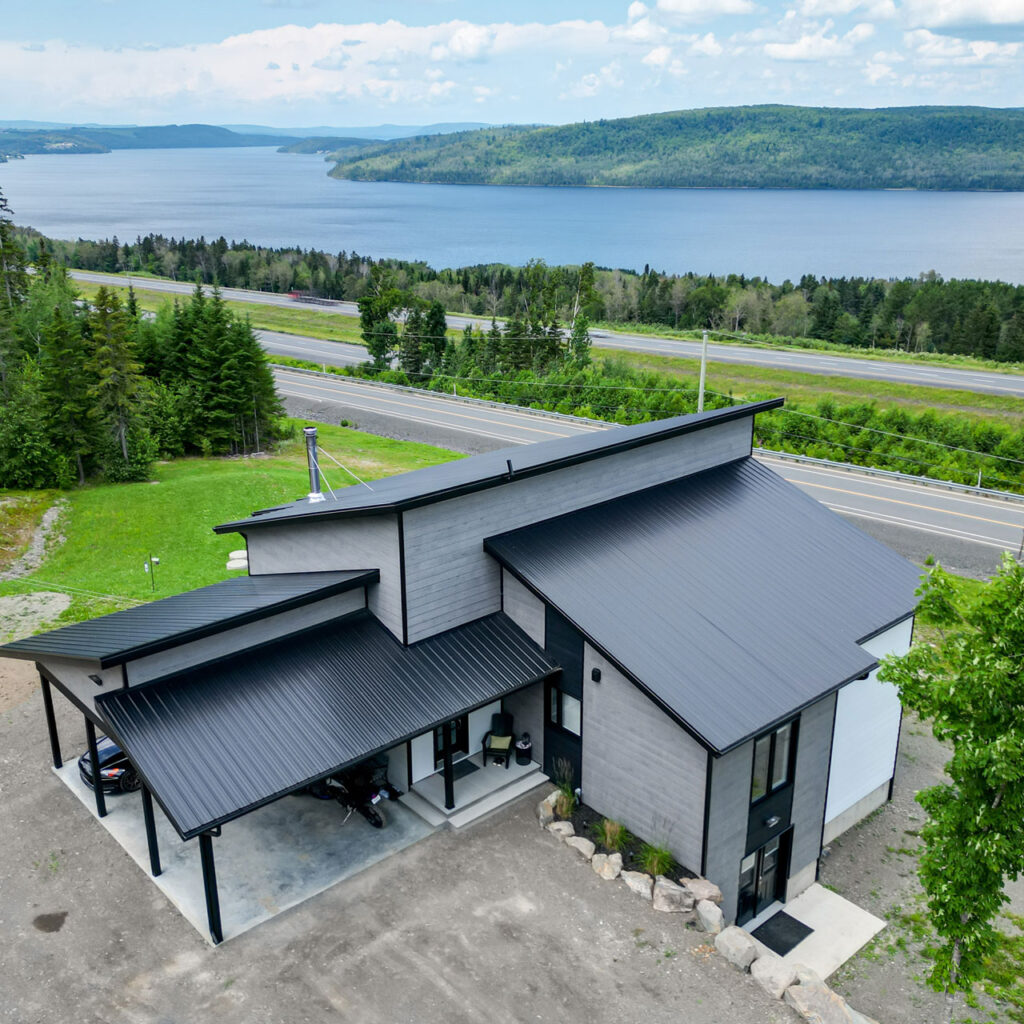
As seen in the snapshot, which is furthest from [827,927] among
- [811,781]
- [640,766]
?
[640,766]

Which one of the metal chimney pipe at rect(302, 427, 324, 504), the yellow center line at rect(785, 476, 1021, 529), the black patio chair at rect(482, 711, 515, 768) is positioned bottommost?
the yellow center line at rect(785, 476, 1021, 529)

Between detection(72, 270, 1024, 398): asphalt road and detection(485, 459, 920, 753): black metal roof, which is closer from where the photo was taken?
detection(485, 459, 920, 753): black metal roof

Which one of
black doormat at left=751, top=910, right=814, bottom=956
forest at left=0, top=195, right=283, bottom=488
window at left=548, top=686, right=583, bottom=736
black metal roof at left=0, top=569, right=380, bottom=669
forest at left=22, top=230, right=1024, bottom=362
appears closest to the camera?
black metal roof at left=0, top=569, right=380, bottom=669

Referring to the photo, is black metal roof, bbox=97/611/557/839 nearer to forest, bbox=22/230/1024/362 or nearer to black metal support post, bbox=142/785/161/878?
black metal support post, bbox=142/785/161/878

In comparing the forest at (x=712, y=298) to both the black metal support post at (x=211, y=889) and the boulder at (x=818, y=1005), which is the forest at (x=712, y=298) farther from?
the boulder at (x=818, y=1005)

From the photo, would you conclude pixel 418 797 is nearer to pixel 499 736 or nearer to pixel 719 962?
pixel 499 736

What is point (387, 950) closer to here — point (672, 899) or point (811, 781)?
point (672, 899)

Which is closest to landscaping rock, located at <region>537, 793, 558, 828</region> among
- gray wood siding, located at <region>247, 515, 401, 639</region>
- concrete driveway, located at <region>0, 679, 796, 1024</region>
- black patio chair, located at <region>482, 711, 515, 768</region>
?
concrete driveway, located at <region>0, 679, 796, 1024</region>

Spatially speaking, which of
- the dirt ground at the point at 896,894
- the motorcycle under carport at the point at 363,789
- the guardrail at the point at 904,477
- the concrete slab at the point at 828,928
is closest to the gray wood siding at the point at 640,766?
the concrete slab at the point at 828,928

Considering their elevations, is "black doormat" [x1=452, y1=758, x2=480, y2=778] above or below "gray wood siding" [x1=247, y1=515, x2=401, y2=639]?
below
